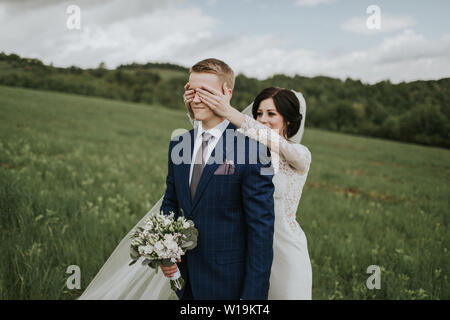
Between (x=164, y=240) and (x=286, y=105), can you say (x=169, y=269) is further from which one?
(x=286, y=105)

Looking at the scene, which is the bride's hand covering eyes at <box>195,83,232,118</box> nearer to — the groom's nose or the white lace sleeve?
the groom's nose

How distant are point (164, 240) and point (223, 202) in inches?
17.3

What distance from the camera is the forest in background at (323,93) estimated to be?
1073cm

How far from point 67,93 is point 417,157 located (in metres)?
28.8

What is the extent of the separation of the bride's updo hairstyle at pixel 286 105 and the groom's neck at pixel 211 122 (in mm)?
784

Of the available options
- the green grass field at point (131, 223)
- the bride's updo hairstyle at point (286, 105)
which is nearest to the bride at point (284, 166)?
the bride's updo hairstyle at point (286, 105)

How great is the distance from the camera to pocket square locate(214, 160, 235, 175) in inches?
72.6

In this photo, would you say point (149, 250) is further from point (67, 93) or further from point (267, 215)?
point (67, 93)

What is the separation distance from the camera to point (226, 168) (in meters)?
1.85

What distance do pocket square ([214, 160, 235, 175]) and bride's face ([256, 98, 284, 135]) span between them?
850 millimetres

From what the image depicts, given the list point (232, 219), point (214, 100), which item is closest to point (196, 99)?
point (214, 100)

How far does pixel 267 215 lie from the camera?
1845mm

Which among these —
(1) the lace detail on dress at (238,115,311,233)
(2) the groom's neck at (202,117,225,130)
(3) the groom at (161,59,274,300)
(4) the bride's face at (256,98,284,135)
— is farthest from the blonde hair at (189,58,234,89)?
(4) the bride's face at (256,98,284,135)

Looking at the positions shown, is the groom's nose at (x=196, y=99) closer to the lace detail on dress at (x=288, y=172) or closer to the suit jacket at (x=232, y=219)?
the suit jacket at (x=232, y=219)
